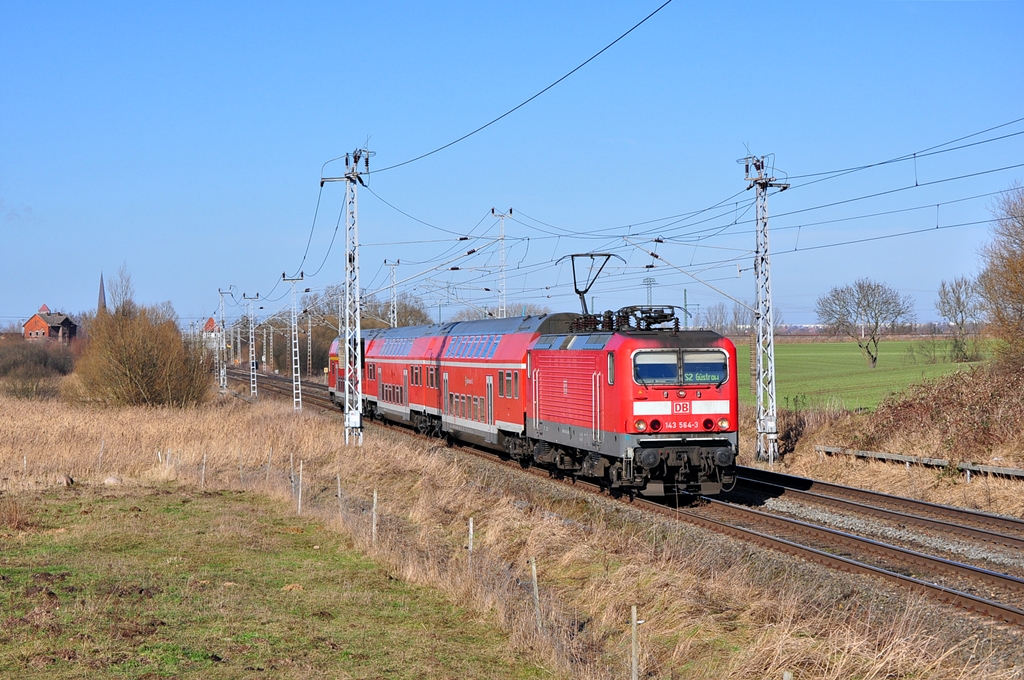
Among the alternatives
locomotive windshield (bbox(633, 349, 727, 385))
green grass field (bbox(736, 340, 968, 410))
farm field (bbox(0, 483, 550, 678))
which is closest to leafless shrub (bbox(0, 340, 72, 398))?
green grass field (bbox(736, 340, 968, 410))

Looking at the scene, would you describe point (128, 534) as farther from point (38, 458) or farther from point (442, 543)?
point (38, 458)

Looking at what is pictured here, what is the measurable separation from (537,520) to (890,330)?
247 ft

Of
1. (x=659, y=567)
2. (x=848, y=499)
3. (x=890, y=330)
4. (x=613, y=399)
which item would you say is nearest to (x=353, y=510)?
(x=613, y=399)

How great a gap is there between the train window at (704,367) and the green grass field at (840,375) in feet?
45.4

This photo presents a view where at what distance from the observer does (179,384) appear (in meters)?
42.4

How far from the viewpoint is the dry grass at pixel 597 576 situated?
8984 millimetres

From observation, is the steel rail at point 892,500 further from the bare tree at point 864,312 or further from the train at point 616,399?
the bare tree at point 864,312

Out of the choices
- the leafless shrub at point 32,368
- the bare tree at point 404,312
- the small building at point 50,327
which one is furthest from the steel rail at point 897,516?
A: the small building at point 50,327

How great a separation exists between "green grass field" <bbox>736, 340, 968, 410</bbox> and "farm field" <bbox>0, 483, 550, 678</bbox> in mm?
22206

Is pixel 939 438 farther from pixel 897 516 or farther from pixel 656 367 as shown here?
pixel 656 367

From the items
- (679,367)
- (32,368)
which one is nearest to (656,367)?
(679,367)

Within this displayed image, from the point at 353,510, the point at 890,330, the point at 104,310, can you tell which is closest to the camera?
the point at 353,510

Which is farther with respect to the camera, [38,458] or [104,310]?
[104,310]

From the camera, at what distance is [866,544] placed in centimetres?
1528
